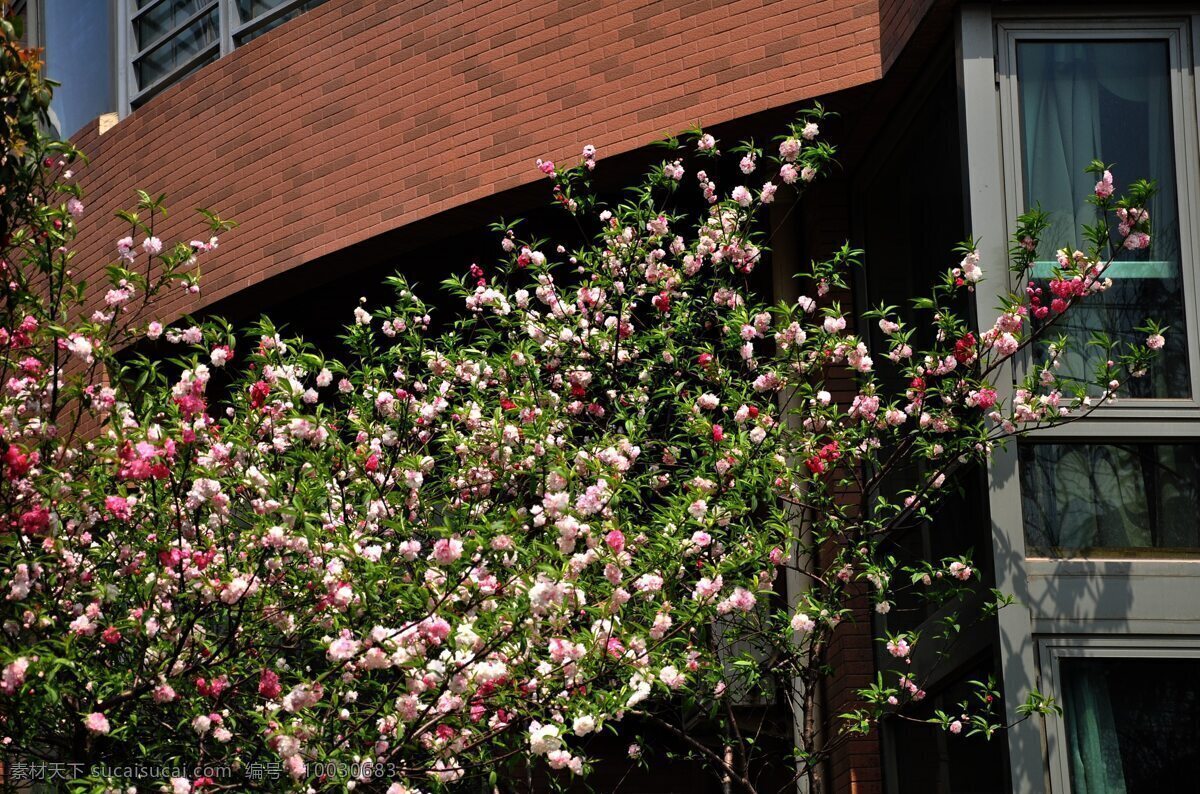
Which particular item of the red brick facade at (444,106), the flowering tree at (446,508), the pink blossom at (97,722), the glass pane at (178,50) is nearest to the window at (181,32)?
the glass pane at (178,50)

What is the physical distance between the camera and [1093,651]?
8375mm

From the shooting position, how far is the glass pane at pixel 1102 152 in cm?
880

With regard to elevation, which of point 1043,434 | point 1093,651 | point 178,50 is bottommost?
point 1093,651

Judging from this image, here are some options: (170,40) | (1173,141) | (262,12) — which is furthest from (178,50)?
(1173,141)

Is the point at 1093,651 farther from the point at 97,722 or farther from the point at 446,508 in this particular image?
the point at 97,722

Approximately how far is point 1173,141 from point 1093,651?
9.46ft

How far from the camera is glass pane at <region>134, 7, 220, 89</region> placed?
48.8 feet

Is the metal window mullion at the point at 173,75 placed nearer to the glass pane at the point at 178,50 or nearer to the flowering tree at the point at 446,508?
the glass pane at the point at 178,50

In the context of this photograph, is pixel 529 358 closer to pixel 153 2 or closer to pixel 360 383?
pixel 360 383

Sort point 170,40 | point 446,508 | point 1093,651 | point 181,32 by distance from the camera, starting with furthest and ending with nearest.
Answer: point 170,40 < point 181,32 < point 446,508 < point 1093,651

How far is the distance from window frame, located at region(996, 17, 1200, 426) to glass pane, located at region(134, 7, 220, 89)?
820 centimetres

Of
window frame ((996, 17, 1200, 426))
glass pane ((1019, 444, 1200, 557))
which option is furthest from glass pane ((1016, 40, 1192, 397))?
glass pane ((1019, 444, 1200, 557))

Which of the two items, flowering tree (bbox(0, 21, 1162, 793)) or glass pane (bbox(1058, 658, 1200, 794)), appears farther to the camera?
glass pane (bbox(1058, 658, 1200, 794))

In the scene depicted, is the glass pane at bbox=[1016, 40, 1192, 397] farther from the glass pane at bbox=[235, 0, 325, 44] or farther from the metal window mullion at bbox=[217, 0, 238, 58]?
the metal window mullion at bbox=[217, 0, 238, 58]
